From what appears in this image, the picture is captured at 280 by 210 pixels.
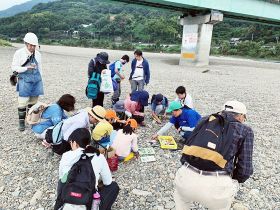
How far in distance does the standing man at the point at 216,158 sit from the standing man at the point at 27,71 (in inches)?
157

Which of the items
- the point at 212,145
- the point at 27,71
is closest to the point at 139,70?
the point at 27,71

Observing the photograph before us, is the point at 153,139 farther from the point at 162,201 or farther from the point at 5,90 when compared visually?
the point at 5,90

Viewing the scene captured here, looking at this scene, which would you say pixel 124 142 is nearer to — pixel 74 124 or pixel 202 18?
pixel 74 124

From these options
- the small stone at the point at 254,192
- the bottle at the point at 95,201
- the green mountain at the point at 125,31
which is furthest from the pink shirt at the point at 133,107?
the green mountain at the point at 125,31

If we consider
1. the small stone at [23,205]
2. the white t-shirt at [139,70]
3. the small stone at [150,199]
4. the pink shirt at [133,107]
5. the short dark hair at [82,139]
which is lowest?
the small stone at [23,205]

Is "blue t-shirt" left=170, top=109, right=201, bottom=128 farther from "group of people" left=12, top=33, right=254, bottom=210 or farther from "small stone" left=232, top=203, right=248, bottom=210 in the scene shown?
"small stone" left=232, top=203, right=248, bottom=210

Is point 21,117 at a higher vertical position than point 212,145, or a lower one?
lower

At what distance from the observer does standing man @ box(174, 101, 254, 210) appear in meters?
2.27

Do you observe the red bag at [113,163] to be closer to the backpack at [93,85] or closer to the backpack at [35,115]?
the backpack at [35,115]

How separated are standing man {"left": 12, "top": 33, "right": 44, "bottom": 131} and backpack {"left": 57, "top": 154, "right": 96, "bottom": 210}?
3159mm

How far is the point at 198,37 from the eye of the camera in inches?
775

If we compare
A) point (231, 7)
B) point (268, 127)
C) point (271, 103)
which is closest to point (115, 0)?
point (231, 7)

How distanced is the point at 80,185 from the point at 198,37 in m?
18.7

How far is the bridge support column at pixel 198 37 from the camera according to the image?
19.3 m
